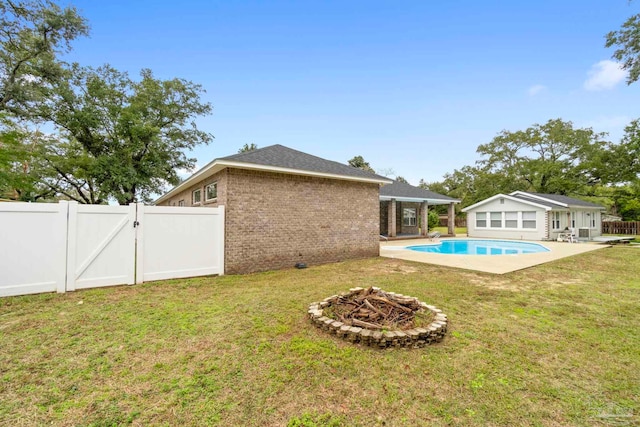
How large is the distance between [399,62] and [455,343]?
51.4ft

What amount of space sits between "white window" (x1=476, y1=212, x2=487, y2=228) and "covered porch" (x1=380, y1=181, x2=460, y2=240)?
2014 millimetres

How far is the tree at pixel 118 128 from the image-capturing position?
16.8 metres

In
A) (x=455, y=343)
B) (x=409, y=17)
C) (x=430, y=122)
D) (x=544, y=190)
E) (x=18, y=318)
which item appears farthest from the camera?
(x=544, y=190)

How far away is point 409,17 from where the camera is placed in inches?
493

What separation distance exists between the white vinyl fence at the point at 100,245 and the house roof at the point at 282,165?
140 centimetres

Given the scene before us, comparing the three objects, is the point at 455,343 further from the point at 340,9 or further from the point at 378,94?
the point at 378,94

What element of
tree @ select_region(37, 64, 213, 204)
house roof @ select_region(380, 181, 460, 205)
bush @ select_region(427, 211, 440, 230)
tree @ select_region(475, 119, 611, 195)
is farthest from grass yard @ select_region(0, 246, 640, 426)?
tree @ select_region(475, 119, 611, 195)

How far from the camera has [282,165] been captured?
8.58 m

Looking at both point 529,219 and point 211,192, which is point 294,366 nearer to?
point 211,192

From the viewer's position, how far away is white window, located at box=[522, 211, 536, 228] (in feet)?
64.3

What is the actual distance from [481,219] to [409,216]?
5865 mm

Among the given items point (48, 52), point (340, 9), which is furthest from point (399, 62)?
point (48, 52)

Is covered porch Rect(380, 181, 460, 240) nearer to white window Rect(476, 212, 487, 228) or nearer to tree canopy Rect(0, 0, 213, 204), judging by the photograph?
white window Rect(476, 212, 487, 228)

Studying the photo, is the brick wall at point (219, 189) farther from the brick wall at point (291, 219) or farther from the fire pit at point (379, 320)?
the fire pit at point (379, 320)
